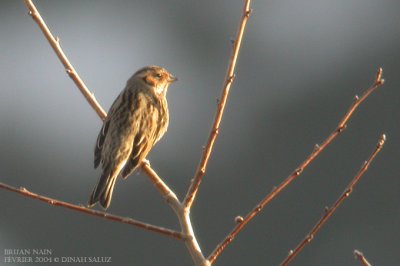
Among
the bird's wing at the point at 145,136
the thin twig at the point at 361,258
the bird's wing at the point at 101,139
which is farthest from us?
the bird's wing at the point at 101,139

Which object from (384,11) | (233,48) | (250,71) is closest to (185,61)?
(250,71)

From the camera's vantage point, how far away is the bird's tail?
562cm

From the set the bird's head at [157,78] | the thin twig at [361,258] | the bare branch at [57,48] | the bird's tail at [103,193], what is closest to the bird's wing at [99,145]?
the bird's tail at [103,193]

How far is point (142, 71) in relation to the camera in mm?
6723

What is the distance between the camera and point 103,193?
5.66 m

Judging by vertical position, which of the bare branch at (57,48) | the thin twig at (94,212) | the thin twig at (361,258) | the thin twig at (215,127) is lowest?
the thin twig at (361,258)

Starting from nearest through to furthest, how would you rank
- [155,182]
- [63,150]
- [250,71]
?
1. [155,182]
2. [63,150]
3. [250,71]

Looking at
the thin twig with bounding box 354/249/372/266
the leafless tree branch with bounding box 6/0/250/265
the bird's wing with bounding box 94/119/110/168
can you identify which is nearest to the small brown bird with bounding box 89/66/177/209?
the bird's wing with bounding box 94/119/110/168

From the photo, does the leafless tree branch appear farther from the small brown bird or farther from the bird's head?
the bird's head

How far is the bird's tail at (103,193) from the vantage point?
562 centimetres

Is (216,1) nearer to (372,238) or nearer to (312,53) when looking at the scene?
(312,53)

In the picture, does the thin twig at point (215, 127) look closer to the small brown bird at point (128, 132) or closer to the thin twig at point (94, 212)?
the thin twig at point (94, 212)

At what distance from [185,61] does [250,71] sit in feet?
8.38

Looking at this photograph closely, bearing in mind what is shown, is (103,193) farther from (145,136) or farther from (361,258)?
(361,258)
